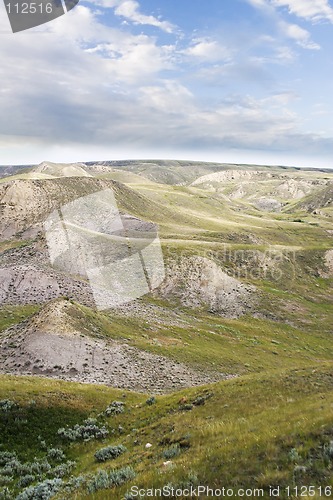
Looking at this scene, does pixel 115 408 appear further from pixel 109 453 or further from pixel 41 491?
pixel 41 491

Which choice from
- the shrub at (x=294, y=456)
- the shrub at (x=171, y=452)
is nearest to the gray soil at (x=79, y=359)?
the shrub at (x=171, y=452)

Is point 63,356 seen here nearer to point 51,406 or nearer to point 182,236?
point 51,406

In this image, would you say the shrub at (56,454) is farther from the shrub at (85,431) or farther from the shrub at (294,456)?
the shrub at (294,456)

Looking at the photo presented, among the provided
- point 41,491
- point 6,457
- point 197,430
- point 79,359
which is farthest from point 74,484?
point 79,359

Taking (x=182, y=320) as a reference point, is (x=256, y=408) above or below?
above

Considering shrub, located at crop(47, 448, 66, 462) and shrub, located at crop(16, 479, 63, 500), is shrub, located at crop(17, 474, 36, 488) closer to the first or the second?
shrub, located at crop(16, 479, 63, 500)

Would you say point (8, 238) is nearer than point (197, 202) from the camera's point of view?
Yes

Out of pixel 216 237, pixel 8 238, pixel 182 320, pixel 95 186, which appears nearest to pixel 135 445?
pixel 182 320
